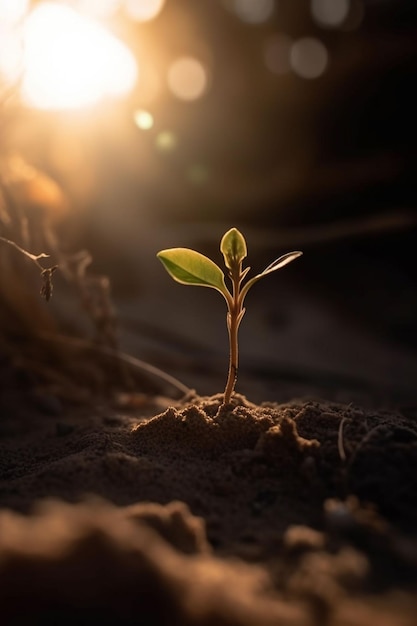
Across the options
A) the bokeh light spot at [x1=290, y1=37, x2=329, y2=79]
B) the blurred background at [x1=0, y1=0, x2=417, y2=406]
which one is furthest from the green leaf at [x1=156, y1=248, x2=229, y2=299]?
the bokeh light spot at [x1=290, y1=37, x2=329, y2=79]

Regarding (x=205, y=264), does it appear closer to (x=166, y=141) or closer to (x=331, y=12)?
(x=166, y=141)

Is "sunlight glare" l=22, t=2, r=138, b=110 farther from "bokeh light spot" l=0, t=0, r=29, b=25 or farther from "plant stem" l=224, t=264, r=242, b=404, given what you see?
"plant stem" l=224, t=264, r=242, b=404

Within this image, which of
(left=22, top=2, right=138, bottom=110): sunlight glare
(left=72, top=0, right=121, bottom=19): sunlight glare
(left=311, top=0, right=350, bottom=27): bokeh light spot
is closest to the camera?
(left=22, top=2, right=138, bottom=110): sunlight glare

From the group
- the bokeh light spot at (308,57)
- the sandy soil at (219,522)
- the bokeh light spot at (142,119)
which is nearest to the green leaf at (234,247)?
the sandy soil at (219,522)

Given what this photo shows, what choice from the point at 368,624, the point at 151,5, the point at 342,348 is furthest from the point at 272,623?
the point at 151,5

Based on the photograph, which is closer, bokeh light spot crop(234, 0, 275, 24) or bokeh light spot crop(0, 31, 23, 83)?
bokeh light spot crop(0, 31, 23, 83)

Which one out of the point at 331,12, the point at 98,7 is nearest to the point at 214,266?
the point at 98,7
